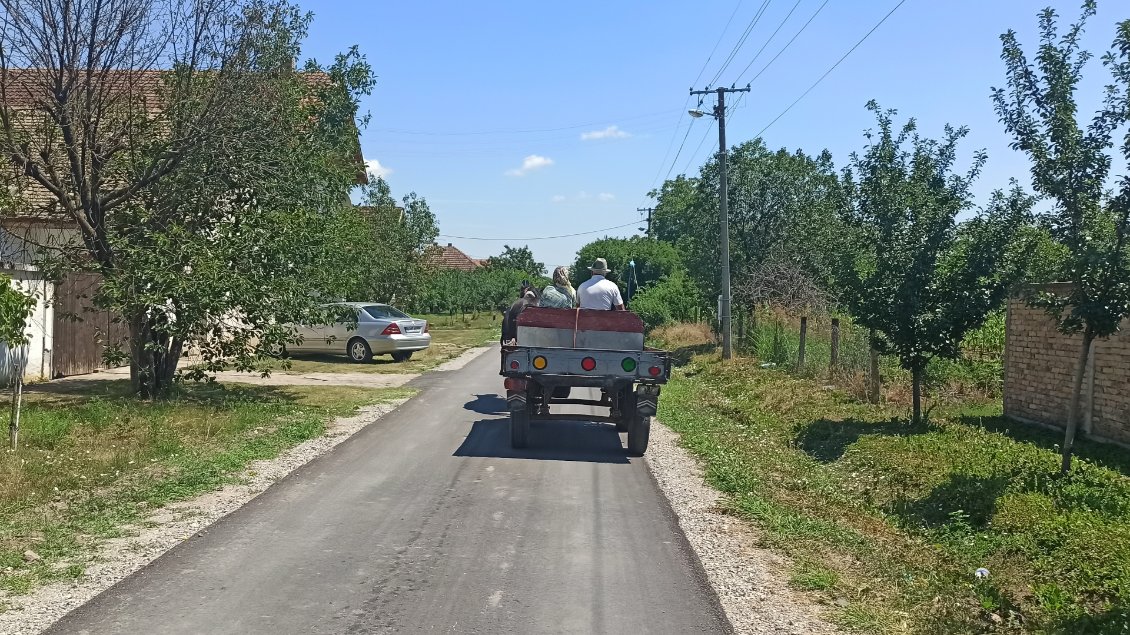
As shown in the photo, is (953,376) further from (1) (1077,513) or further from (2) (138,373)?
(2) (138,373)

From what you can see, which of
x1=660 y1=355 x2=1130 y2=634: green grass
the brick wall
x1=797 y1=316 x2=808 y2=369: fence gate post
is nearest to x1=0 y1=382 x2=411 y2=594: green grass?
x1=660 y1=355 x2=1130 y2=634: green grass

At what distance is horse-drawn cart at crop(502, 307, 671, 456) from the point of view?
9945 mm

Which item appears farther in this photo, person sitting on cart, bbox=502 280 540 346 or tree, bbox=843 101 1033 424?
person sitting on cart, bbox=502 280 540 346

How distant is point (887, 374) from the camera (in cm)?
1548

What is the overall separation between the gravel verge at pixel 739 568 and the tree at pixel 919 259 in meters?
3.88

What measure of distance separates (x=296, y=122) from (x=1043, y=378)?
39.2ft

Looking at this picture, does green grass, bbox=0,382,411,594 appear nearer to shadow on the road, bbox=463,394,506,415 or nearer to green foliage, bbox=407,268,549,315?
shadow on the road, bbox=463,394,506,415

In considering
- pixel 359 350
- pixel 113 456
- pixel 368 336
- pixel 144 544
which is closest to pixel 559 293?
pixel 113 456

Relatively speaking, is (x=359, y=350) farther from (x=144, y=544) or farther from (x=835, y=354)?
(x=144, y=544)

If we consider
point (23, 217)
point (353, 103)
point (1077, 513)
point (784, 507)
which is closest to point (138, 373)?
point (23, 217)

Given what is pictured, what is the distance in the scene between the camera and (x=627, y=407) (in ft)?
34.6

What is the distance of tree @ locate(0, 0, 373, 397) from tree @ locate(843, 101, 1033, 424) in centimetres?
850

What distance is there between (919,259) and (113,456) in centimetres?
948

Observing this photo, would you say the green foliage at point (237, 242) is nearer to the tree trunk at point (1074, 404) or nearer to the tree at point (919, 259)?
the tree at point (919, 259)
